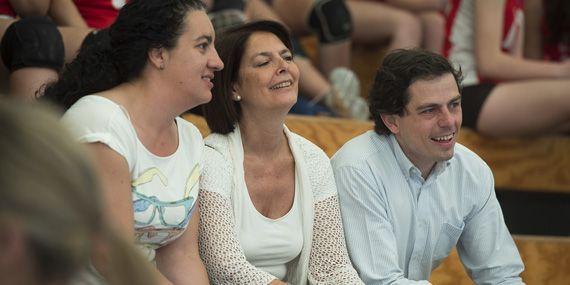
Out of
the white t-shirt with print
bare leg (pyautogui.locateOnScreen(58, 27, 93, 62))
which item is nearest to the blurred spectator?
bare leg (pyautogui.locateOnScreen(58, 27, 93, 62))

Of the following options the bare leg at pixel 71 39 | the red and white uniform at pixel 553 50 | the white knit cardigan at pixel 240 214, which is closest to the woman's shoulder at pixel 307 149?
the white knit cardigan at pixel 240 214

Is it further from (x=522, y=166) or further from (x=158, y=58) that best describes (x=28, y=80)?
(x=522, y=166)

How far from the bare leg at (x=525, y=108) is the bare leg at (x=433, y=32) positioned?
0.45 m

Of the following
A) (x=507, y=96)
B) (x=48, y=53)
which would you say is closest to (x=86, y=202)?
(x=48, y=53)

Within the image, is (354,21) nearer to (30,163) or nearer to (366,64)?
(366,64)

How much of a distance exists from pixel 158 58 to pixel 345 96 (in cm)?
141

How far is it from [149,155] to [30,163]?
1.27 m

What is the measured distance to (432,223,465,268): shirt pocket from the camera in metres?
2.53

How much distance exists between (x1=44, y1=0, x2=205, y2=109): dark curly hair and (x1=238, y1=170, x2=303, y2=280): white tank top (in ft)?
1.41

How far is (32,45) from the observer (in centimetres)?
250

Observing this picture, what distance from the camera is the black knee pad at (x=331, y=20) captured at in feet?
11.6

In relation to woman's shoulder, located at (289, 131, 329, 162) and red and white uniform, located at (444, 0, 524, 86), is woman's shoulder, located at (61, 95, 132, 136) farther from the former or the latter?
red and white uniform, located at (444, 0, 524, 86)

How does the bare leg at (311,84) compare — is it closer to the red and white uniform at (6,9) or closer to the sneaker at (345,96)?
the sneaker at (345,96)

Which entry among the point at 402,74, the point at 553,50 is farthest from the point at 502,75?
the point at 402,74
